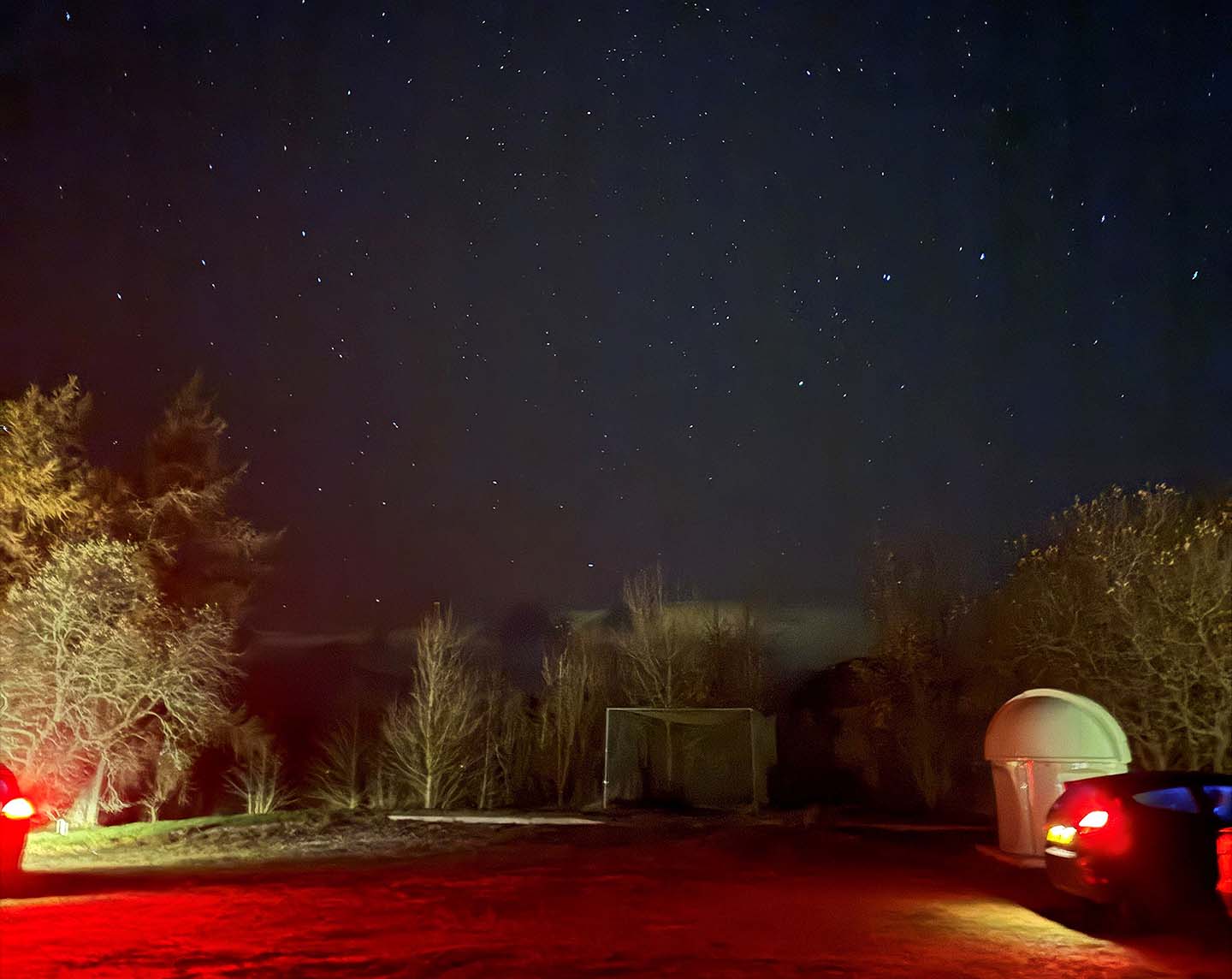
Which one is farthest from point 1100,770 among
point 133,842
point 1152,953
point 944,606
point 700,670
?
point 700,670

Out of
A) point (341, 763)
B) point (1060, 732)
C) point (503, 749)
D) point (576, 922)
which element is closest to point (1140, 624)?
point (1060, 732)

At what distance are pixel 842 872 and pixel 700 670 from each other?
27642mm

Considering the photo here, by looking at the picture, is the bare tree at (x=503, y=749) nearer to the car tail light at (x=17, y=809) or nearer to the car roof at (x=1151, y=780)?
the car tail light at (x=17, y=809)

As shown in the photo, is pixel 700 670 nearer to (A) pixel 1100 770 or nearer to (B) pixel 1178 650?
(B) pixel 1178 650

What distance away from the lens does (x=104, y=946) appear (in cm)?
809

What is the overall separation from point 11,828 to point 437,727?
26.5m

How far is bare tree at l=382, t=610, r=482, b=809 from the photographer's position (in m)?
35.9

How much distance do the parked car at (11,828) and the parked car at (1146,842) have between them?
9182mm

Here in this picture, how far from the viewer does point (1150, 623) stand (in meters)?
23.1

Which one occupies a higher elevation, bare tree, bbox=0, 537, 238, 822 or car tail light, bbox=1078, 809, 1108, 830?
bare tree, bbox=0, 537, 238, 822

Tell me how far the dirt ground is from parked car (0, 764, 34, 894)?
313 millimetres

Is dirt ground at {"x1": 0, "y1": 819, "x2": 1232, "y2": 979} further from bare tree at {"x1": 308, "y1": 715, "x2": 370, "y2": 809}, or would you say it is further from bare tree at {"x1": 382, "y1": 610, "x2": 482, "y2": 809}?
bare tree at {"x1": 308, "y1": 715, "x2": 370, "y2": 809}

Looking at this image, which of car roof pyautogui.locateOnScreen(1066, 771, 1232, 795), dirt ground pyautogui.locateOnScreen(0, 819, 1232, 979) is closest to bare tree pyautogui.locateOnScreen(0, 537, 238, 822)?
dirt ground pyautogui.locateOnScreen(0, 819, 1232, 979)

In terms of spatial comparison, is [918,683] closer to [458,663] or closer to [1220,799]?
[458,663]
